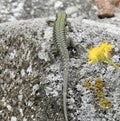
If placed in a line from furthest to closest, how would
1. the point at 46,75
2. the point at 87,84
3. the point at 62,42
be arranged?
1. the point at 62,42
2. the point at 46,75
3. the point at 87,84

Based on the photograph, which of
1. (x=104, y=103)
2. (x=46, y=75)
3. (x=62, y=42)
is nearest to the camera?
(x=104, y=103)

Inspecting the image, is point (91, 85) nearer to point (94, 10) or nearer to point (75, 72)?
point (75, 72)

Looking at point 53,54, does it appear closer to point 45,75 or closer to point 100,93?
point 45,75

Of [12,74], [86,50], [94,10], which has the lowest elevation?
[94,10]

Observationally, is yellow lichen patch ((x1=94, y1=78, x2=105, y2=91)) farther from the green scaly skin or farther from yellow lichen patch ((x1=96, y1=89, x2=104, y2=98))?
the green scaly skin

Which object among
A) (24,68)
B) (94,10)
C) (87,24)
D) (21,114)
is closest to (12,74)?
(24,68)

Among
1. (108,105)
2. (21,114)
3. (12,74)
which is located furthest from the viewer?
(12,74)

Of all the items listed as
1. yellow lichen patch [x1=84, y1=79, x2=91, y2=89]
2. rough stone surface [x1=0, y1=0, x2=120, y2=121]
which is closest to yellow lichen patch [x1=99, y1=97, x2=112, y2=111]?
rough stone surface [x1=0, y1=0, x2=120, y2=121]

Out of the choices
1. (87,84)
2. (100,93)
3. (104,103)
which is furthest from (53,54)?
(104,103)
